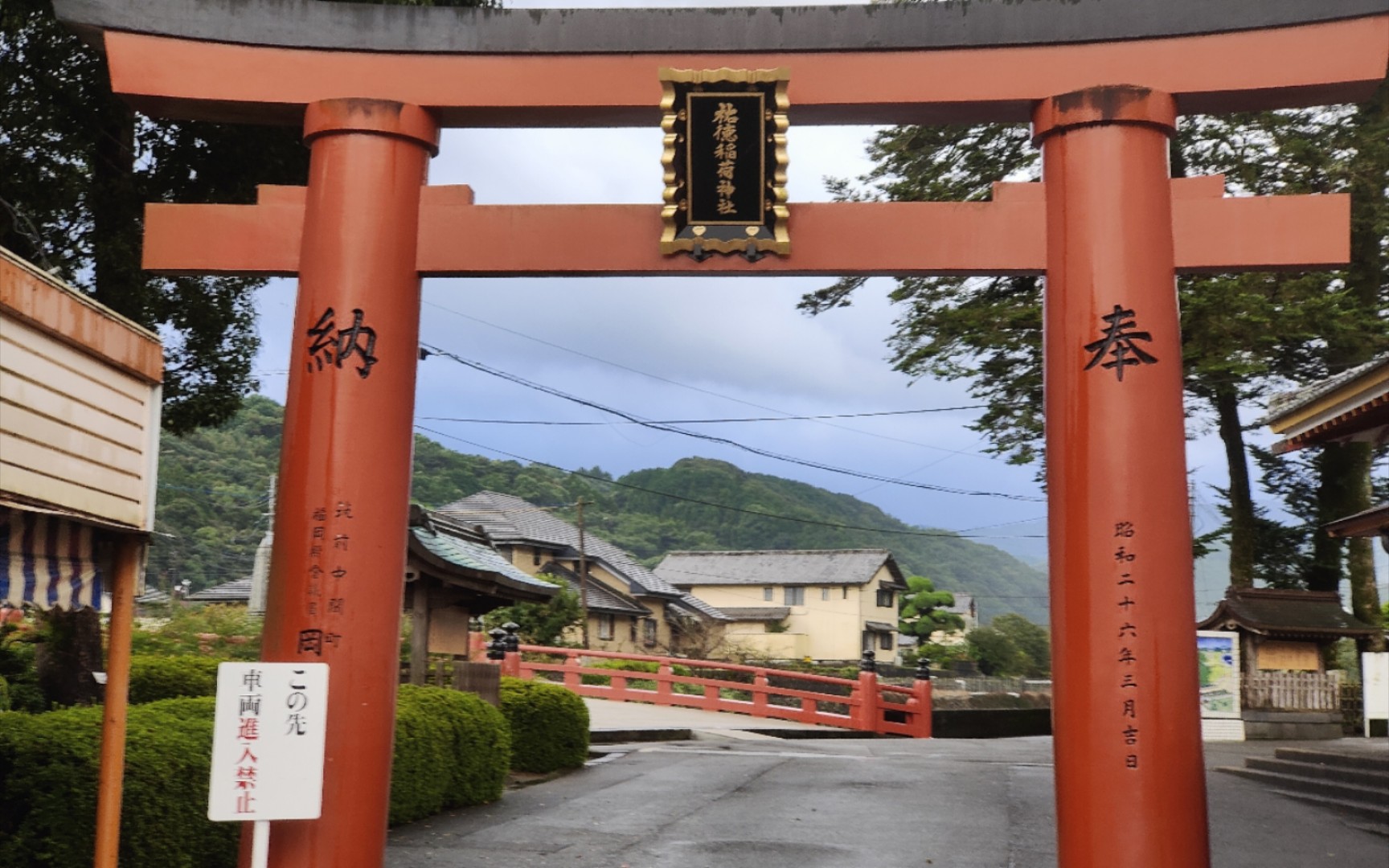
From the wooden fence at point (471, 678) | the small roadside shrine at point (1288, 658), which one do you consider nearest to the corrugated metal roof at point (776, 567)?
the small roadside shrine at point (1288, 658)

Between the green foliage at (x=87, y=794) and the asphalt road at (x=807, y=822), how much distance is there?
2.02 metres

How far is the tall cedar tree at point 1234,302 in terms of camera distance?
18000mm

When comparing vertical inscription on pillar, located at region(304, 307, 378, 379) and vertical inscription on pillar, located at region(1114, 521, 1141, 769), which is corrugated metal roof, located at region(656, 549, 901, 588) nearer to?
vertical inscription on pillar, located at region(1114, 521, 1141, 769)

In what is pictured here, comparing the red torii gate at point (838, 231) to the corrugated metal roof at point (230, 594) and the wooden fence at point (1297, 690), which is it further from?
the corrugated metal roof at point (230, 594)

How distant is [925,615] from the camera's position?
56.4 meters

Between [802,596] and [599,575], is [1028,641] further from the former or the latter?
[599,575]

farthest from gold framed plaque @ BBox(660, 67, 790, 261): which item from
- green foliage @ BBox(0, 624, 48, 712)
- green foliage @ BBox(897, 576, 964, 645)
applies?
green foliage @ BBox(897, 576, 964, 645)

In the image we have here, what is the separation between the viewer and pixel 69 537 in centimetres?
608

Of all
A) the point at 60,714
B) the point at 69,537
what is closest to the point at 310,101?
the point at 69,537

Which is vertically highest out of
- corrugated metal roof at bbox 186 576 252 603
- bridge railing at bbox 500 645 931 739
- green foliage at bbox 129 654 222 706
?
corrugated metal roof at bbox 186 576 252 603

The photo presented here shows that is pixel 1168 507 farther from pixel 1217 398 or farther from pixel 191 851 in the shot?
pixel 1217 398

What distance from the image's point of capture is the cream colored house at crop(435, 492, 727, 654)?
48.6 metres

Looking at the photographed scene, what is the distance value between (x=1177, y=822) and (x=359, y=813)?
14.8 ft

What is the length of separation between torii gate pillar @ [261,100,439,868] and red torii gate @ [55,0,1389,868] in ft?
0.05
